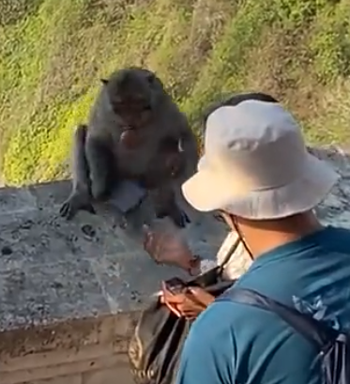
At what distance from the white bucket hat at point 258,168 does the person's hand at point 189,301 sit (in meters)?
0.32

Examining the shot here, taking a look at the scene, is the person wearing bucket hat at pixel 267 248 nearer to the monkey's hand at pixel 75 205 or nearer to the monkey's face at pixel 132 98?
the monkey's hand at pixel 75 205

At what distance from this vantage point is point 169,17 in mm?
13125

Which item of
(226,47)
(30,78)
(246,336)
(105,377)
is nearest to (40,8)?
(30,78)

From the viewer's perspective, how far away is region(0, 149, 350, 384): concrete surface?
2535 millimetres

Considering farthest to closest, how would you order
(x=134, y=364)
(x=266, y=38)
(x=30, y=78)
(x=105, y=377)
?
(x=30, y=78) < (x=266, y=38) < (x=105, y=377) < (x=134, y=364)

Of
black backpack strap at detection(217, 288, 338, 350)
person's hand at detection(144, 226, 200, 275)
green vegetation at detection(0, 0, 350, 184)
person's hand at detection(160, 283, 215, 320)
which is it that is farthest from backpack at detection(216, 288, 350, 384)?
green vegetation at detection(0, 0, 350, 184)

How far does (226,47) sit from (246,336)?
10584 millimetres

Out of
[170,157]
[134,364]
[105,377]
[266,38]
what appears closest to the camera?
[134,364]

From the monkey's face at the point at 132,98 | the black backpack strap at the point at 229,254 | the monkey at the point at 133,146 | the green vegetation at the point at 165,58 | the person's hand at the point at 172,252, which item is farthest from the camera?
the green vegetation at the point at 165,58

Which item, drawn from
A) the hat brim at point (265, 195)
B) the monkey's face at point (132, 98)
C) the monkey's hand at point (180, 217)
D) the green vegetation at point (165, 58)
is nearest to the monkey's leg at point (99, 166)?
the monkey's face at point (132, 98)

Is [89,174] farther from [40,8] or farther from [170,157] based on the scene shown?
[40,8]

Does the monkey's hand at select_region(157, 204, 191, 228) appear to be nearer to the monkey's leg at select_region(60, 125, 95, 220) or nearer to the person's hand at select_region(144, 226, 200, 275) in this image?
the monkey's leg at select_region(60, 125, 95, 220)

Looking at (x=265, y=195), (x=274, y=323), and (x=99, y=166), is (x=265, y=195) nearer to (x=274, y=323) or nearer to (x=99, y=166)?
(x=274, y=323)

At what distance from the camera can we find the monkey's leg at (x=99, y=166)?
10.6 feet
